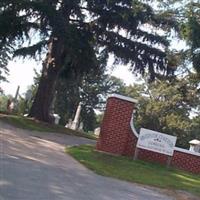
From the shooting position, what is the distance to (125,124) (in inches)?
774

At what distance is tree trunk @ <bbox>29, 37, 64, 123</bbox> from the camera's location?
99.8 ft

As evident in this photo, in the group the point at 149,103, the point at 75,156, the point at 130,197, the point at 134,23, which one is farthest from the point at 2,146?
the point at 149,103

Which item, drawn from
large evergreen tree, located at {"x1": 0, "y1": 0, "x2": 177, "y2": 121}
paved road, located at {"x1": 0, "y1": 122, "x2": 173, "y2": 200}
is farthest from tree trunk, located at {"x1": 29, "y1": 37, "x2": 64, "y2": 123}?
paved road, located at {"x1": 0, "y1": 122, "x2": 173, "y2": 200}

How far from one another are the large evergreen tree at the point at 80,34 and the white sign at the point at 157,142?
26.4 ft

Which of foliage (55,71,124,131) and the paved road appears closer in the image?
the paved road

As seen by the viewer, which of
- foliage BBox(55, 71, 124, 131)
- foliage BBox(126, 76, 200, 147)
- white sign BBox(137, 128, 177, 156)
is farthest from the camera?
foliage BBox(55, 71, 124, 131)

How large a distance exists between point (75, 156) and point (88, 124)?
180ft

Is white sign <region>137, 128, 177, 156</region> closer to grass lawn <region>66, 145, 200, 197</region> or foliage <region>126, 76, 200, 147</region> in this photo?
grass lawn <region>66, 145, 200, 197</region>

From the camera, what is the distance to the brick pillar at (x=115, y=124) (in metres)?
19.5

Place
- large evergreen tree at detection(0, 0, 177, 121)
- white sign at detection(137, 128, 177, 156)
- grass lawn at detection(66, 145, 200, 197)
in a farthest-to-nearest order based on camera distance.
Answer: large evergreen tree at detection(0, 0, 177, 121) < white sign at detection(137, 128, 177, 156) < grass lawn at detection(66, 145, 200, 197)

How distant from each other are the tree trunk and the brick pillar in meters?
11.0

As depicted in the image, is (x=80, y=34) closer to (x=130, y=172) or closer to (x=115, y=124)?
(x=115, y=124)

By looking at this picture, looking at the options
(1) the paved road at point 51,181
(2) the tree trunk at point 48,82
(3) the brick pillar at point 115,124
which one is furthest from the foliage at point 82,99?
(1) the paved road at point 51,181

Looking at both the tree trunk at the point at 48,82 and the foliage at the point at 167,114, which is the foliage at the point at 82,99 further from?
the tree trunk at the point at 48,82
